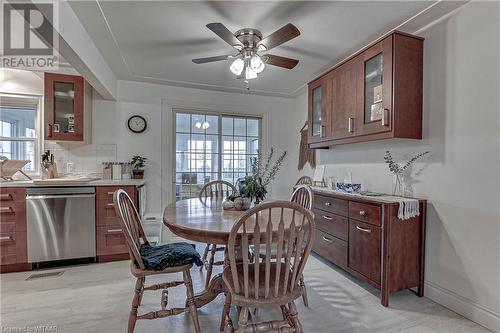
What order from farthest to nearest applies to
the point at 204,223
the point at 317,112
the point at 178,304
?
the point at 317,112
the point at 178,304
the point at 204,223

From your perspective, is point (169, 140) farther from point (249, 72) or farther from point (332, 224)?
point (332, 224)

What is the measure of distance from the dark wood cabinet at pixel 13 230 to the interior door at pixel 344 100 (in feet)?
11.8

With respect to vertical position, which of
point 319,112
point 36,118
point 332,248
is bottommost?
point 332,248

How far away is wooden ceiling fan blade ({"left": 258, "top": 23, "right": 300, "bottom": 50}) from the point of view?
1812 mm

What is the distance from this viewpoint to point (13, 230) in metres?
2.68

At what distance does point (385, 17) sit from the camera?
2.12 metres

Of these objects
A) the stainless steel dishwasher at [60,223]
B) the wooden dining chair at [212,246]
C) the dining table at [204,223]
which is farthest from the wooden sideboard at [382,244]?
the stainless steel dishwasher at [60,223]

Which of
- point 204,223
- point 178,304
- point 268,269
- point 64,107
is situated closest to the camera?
point 268,269

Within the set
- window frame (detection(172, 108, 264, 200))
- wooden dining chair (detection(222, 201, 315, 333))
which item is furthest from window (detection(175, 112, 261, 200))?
wooden dining chair (detection(222, 201, 315, 333))

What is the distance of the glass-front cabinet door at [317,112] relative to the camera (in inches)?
122

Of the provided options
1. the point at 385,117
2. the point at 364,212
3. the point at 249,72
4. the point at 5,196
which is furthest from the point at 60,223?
the point at 385,117

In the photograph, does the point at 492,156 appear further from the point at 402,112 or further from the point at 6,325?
the point at 6,325

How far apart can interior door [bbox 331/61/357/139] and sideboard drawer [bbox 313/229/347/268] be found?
3.78 feet

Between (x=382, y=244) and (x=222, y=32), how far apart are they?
7.16ft
